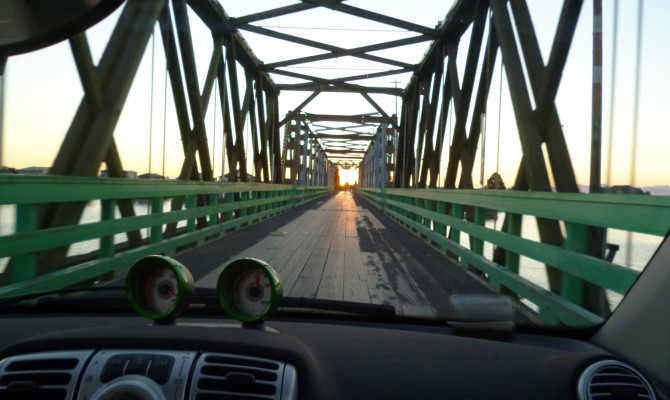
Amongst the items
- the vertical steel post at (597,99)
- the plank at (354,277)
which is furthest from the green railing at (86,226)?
the vertical steel post at (597,99)

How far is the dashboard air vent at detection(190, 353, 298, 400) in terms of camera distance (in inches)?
48.4

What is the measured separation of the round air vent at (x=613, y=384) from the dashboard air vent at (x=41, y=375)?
4.51 ft

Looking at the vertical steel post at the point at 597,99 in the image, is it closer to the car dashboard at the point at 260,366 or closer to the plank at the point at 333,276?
the car dashboard at the point at 260,366

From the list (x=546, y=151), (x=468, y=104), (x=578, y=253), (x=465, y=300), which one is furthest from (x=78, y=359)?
(x=468, y=104)

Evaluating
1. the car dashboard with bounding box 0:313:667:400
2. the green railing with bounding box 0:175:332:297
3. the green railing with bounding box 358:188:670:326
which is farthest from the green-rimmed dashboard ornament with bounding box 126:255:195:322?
the green railing with bounding box 358:188:670:326

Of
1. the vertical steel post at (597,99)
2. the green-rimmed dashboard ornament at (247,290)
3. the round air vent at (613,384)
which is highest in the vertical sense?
the vertical steel post at (597,99)

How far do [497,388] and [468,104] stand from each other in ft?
21.1

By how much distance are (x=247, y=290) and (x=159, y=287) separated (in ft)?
0.93

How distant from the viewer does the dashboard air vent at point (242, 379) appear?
4.03 ft

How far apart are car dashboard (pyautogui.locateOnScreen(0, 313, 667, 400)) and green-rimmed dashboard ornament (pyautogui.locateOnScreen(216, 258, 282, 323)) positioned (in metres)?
0.06

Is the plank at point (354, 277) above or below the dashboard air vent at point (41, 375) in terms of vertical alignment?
below

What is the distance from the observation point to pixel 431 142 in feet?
35.7

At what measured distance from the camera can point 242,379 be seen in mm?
1233

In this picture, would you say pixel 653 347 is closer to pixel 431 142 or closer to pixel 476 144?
pixel 476 144
